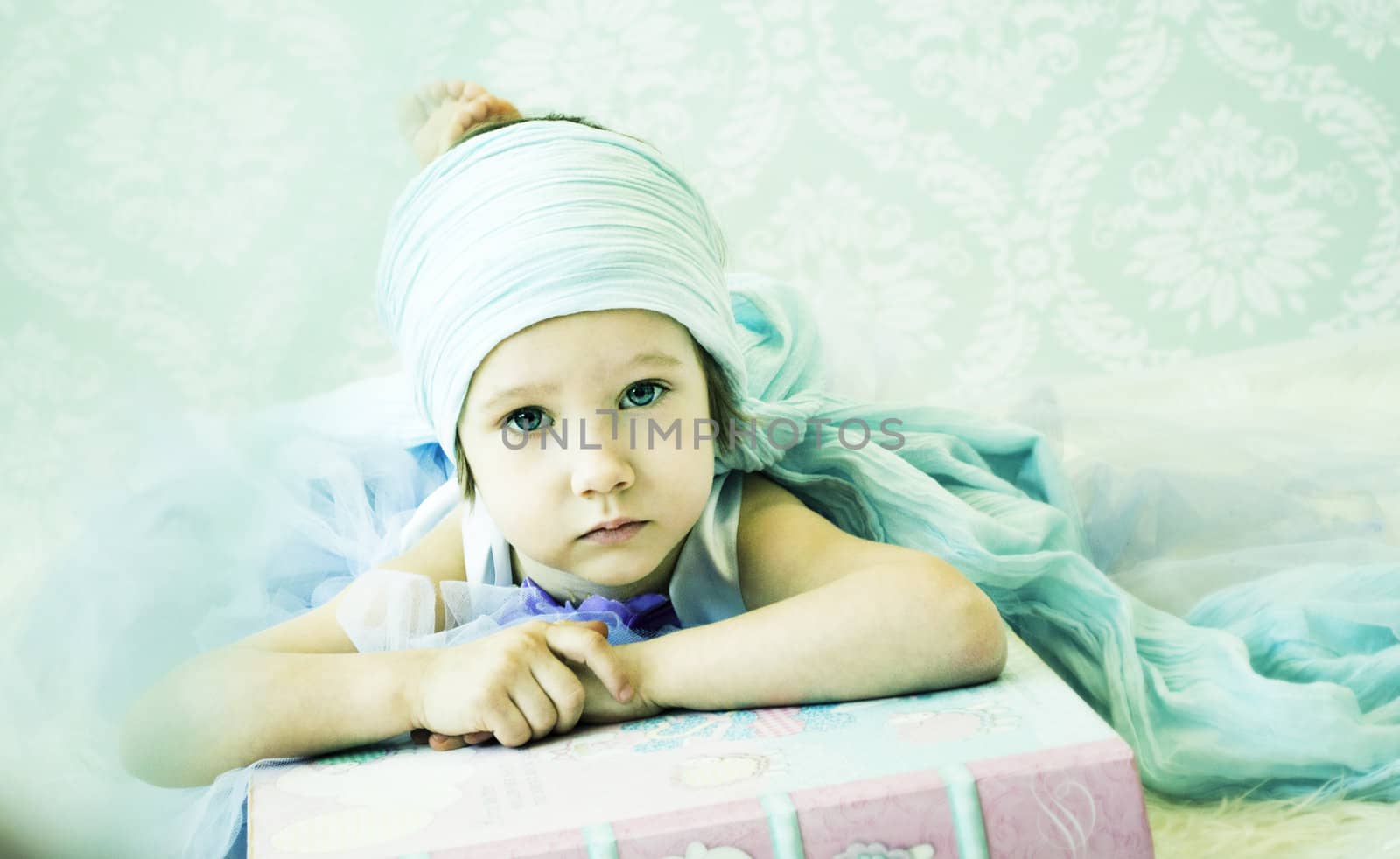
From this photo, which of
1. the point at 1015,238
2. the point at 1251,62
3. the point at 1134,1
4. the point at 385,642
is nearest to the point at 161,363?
the point at 385,642

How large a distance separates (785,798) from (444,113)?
96 centimetres

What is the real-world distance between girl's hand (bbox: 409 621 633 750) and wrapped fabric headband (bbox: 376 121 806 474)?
0.18 metres

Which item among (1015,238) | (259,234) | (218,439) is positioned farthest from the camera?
(1015,238)

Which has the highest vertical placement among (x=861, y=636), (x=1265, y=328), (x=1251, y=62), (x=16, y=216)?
(x=1251, y=62)

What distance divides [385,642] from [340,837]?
0.25 m

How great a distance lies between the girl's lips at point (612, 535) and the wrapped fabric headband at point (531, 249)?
124 mm

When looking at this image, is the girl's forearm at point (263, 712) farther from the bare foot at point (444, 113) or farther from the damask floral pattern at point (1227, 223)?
the damask floral pattern at point (1227, 223)

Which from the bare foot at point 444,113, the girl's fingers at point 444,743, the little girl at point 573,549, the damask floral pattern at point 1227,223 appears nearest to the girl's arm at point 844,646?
the little girl at point 573,549

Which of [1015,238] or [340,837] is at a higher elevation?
[1015,238]

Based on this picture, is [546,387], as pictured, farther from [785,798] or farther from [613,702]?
[785,798]

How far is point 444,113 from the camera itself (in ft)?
4.41

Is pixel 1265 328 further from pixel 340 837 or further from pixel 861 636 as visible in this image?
pixel 340 837

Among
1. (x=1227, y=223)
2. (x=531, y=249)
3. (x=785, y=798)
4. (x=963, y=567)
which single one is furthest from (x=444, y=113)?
(x=1227, y=223)

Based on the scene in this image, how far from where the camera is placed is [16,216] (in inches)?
48.9
